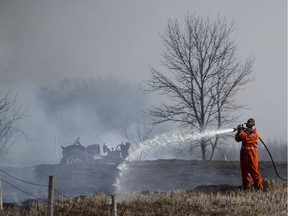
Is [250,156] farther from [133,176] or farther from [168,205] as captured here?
[133,176]

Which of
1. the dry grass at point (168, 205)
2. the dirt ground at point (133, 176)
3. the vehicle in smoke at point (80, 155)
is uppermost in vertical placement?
the vehicle in smoke at point (80, 155)

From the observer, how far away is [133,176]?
20.1 metres

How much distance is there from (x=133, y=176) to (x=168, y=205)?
28.0 feet

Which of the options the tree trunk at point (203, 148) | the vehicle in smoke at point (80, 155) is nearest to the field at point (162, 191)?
the vehicle in smoke at point (80, 155)

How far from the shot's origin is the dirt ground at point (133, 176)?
17.6 metres

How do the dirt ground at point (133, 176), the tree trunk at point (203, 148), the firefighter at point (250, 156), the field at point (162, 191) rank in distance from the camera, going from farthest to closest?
1. the tree trunk at point (203, 148)
2. the dirt ground at point (133, 176)
3. the firefighter at point (250, 156)
4. the field at point (162, 191)

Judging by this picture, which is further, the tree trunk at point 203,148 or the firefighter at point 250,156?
the tree trunk at point 203,148

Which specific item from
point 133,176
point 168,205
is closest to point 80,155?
point 133,176

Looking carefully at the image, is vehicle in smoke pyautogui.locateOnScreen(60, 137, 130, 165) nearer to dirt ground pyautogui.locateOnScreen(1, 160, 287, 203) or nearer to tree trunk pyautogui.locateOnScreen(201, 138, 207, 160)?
dirt ground pyautogui.locateOnScreen(1, 160, 287, 203)

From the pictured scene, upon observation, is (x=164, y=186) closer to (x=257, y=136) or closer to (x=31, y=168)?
(x=257, y=136)

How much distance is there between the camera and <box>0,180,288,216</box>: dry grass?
35.9ft

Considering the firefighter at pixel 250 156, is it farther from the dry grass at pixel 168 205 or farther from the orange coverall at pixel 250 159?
the dry grass at pixel 168 205

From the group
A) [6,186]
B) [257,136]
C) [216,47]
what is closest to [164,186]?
[257,136]

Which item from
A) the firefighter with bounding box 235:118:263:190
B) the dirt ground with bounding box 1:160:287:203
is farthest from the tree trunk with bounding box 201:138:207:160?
the firefighter with bounding box 235:118:263:190
